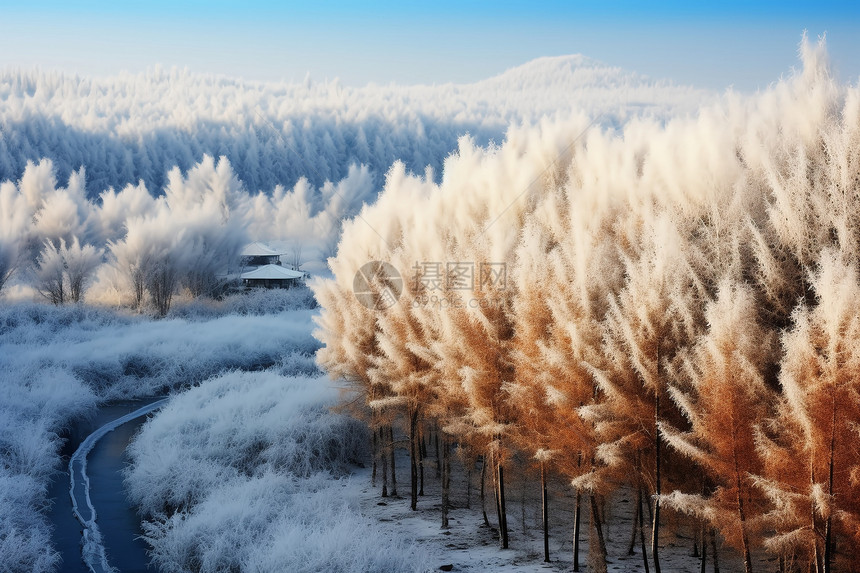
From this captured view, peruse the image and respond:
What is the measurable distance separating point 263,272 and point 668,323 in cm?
3859

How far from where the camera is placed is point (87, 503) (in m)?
15.5

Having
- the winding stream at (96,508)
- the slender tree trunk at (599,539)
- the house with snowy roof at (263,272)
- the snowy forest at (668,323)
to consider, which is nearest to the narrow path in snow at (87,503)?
the winding stream at (96,508)

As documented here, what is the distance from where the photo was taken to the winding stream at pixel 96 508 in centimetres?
1279

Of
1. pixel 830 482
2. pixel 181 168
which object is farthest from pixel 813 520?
pixel 181 168

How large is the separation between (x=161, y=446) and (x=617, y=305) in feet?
42.6

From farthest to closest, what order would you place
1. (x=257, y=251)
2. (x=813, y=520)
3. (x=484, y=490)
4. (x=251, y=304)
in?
(x=257, y=251) < (x=251, y=304) < (x=484, y=490) < (x=813, y=520)

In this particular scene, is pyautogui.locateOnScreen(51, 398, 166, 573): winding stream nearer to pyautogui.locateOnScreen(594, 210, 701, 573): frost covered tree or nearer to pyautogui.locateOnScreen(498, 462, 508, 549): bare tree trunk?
pyautogui.locateOnScreen(498, 462, 508, 549): bare tree trunk

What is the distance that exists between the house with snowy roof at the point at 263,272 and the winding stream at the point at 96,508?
22.7 m

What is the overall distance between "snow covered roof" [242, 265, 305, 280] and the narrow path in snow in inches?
848

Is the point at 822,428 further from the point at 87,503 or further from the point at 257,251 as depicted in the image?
the point at 257,251

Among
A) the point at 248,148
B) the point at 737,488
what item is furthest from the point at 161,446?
the point at 248,148

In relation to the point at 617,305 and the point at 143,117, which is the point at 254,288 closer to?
the point at 617,305

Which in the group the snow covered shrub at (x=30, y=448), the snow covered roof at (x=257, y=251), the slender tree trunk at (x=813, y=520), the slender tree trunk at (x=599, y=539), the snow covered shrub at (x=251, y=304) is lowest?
the snow covered shrub at (x=251, y=304)

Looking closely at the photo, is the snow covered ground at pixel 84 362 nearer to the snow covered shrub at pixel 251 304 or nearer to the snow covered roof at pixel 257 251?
the snow covered shrub at pixel 251 304
